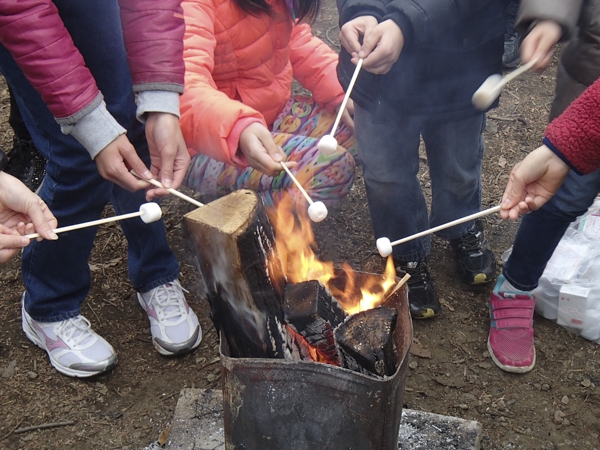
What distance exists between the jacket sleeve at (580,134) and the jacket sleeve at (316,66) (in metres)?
1.76

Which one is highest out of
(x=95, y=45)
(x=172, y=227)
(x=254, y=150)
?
(x=95, y=45)

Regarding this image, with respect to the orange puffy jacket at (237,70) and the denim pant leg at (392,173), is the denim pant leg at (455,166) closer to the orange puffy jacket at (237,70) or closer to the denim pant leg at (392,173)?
the denim pant leg at (392,173)

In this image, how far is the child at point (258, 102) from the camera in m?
2.29

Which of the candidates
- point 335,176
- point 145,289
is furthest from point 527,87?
point 145,289

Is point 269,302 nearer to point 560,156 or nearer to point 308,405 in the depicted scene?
point 308,405

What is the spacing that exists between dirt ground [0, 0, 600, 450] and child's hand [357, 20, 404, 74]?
1194 mm

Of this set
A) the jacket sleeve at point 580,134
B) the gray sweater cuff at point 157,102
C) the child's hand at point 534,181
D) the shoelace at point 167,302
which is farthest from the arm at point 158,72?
the jacket sleeve at point 580,134

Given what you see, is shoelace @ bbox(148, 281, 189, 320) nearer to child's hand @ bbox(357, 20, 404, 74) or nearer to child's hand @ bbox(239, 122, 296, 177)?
child's hand @ bbox(239, 122, 296, 177)

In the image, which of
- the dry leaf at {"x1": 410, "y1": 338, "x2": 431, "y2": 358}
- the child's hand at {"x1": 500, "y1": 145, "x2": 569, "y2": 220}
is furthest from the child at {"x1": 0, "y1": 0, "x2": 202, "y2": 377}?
the child's hand at {"x1": 500, "y1": 145, "x2": 569, "y2": 220}

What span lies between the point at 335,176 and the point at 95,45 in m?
1.49

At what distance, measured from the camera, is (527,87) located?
488 cm

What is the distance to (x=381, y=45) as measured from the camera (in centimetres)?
214

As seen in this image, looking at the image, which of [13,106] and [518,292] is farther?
[13,106]

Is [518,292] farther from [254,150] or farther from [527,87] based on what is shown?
[527,87]
